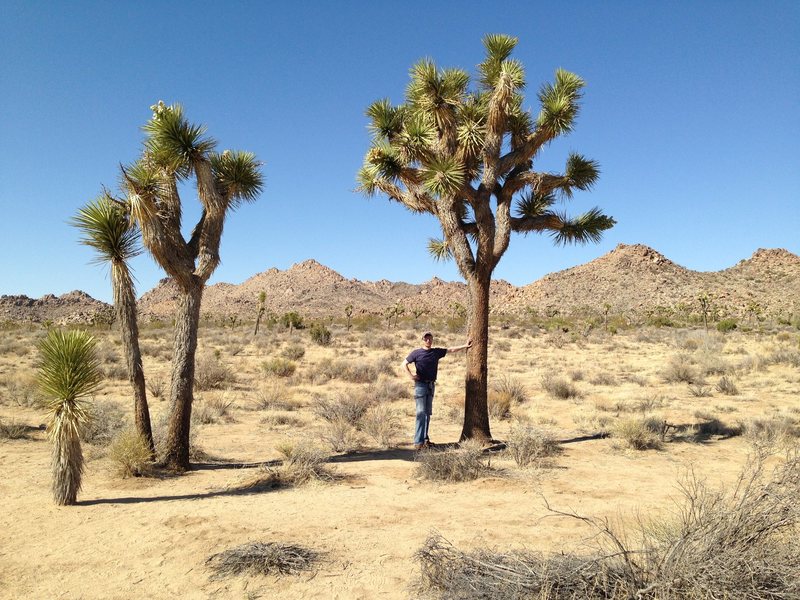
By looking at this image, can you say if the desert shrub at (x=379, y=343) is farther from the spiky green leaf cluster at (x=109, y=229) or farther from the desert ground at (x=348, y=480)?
the spiky green leaf cluster at (x=109, y=229)

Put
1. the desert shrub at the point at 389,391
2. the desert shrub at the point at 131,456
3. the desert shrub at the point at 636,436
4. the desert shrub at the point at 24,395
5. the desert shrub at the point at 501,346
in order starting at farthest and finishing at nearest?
the desert shrub at the point at 501,346, the desert shrub at the point at 389,391, the desert shrub at the point at 24,395, the desert shrub at the point at 636,436, the desert shrub at the point at 131,456

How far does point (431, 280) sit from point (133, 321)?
318 feet

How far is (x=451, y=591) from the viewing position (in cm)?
359

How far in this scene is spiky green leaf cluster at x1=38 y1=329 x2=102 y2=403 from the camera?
623 centimetres

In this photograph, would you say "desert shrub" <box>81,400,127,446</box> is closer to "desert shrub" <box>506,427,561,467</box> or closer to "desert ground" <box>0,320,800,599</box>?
"desert ground" <box>0,320,800,599</box>

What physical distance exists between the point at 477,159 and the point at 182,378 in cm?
619

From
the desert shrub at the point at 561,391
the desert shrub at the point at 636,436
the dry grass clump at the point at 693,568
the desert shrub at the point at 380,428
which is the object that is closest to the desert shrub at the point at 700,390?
the desert shrub at the point at 561,391

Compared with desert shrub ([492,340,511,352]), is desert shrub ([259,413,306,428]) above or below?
below

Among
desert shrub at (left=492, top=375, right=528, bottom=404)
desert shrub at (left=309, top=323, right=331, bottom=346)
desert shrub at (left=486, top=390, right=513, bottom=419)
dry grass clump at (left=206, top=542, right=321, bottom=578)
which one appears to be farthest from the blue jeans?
desert shrub at (left=309, top=323, right=331, bottom=346)

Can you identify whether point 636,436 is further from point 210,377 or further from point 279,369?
point 279,369

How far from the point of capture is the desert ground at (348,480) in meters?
4.80

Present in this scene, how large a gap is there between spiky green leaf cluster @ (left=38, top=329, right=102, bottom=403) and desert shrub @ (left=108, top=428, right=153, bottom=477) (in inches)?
54.6

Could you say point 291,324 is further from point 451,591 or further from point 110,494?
point 451,591

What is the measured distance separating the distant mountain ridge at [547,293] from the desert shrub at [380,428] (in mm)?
49555
